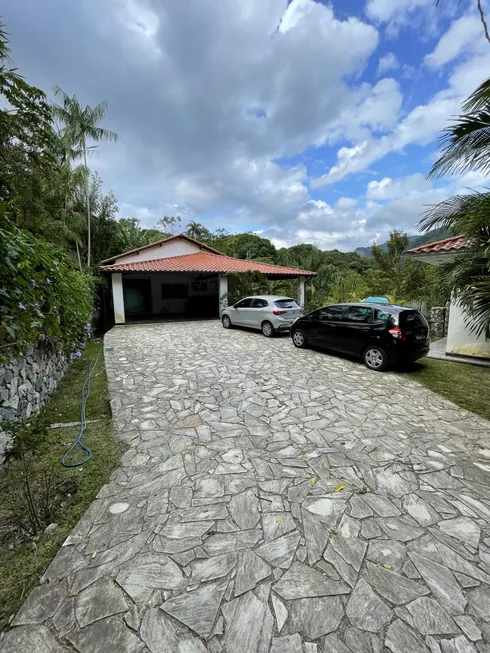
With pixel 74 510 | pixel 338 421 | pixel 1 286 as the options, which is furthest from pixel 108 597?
pixel 338 421

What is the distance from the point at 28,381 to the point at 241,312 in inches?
342

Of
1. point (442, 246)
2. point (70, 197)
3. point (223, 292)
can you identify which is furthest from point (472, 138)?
point (70, 197)

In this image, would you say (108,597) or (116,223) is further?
(116,223)

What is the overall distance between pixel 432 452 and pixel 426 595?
206 cm

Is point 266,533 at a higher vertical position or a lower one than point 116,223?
lower

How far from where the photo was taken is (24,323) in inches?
117

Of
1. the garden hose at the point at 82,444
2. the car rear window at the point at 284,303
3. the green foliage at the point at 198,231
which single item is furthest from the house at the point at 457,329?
the green foliage at the point at 198,231

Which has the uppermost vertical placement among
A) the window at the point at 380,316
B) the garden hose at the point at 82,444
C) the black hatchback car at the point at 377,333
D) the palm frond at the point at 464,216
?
the palm frond at the point at 464,216

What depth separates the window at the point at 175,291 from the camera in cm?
1998

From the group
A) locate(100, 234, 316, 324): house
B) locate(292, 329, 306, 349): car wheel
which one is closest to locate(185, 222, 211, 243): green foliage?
locate(100, 234, 316, 324): house

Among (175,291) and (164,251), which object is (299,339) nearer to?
(175,291)

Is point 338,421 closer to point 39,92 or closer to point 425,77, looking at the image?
point 425,77

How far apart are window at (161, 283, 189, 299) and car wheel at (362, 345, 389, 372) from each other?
15545 millimetres

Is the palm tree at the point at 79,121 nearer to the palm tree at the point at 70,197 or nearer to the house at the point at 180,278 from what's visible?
the palm tree at the point at 70,197
